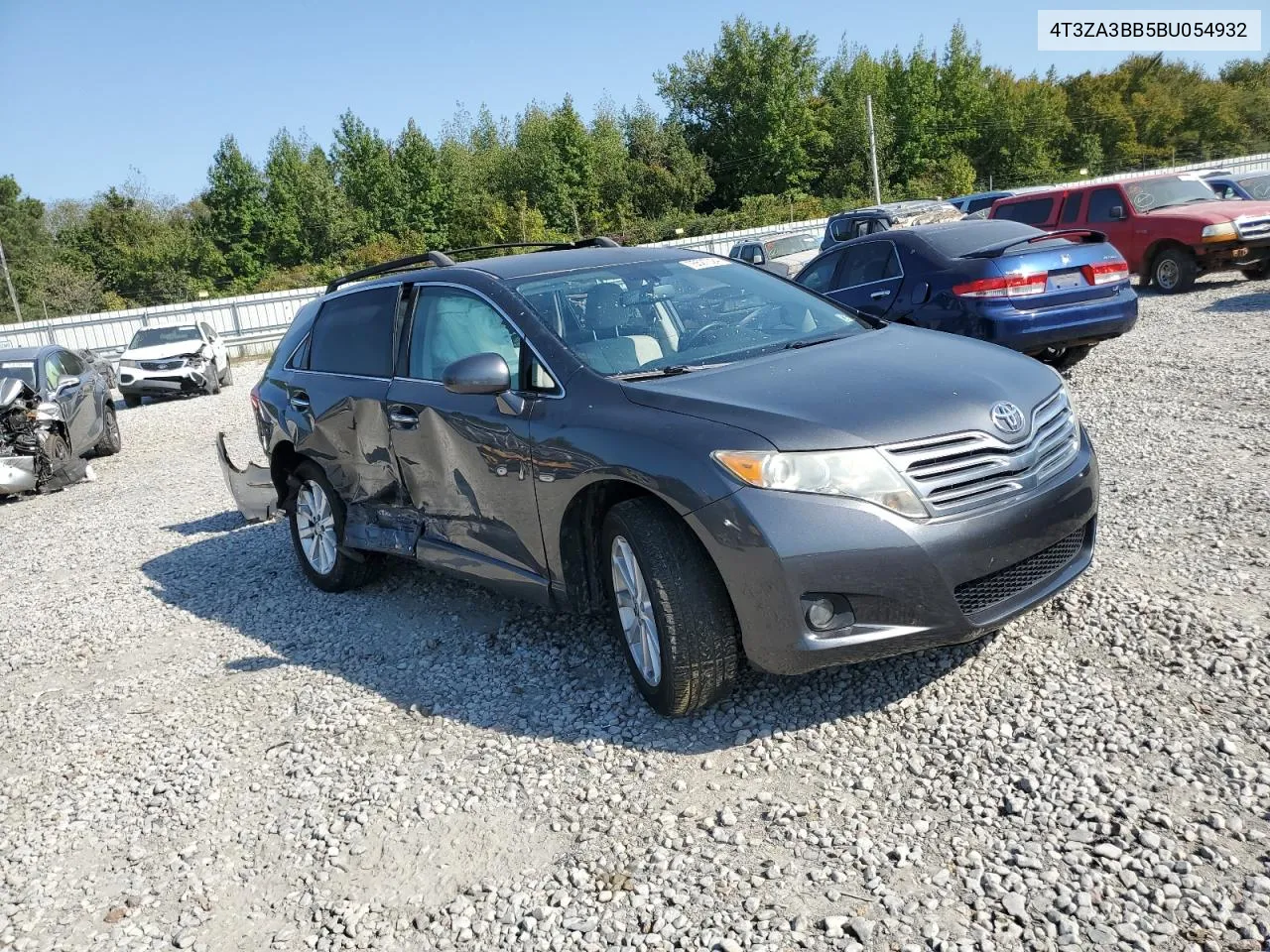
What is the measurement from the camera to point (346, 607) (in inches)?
228

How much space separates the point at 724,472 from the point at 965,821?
1.26 meters

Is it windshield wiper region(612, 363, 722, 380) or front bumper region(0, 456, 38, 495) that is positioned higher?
windshield wiper region(612, 363, 722, 380)

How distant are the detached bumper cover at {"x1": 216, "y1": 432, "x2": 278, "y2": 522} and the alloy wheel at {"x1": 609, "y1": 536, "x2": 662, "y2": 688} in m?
4.21

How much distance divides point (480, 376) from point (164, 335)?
19.5 m

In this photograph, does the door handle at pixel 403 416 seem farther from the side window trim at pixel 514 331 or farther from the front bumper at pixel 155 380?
the front bumper at pixel 155 380

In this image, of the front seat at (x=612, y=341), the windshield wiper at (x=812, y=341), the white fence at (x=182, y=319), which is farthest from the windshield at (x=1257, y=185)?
the front seat at (x=612, y=341)

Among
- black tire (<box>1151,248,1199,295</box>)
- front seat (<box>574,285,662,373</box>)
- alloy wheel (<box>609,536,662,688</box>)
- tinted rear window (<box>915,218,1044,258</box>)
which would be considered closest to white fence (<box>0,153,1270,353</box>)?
black tire (<box>1151,248,1199,295</box>)

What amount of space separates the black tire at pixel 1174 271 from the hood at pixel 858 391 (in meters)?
11.8

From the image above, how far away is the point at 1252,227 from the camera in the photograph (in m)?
13.4

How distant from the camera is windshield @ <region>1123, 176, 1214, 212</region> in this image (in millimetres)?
14633

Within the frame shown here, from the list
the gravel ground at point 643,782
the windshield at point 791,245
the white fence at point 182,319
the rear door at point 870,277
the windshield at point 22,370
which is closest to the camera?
the gravel ground at point 643,782

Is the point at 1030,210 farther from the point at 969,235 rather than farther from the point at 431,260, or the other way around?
the point at 431,260

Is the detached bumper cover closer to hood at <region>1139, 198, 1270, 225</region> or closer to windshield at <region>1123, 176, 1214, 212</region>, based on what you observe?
hood at <region>1139, 198, 1270, 225</region>

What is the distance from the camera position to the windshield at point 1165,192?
14633 millimetres
